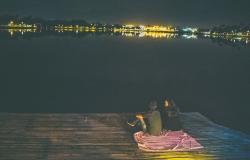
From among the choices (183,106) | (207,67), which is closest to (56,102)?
(183,106)

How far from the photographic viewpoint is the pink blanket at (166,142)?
475 inches

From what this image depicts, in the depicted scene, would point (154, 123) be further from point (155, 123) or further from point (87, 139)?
point (87, 139)

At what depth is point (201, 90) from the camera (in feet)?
124

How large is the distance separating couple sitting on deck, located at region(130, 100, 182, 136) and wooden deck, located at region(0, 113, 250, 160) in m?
0.67

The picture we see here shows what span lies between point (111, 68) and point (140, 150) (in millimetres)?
40320

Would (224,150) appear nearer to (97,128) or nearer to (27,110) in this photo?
(97,128)

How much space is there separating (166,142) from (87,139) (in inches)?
94.9

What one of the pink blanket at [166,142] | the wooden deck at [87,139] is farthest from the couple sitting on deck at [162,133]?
the wooden deck at [87,139]

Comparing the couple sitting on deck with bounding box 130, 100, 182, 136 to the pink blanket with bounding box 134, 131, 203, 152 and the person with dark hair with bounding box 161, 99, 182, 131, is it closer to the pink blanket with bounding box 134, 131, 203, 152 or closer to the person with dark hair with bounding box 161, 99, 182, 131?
the person with dark hair with bounding box 161, 99, 182, 131

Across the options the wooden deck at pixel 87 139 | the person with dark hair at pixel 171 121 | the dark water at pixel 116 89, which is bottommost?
the dark water at pixel 116 89

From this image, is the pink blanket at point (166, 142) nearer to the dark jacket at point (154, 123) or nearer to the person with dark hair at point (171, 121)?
the dark jacket at point (154, 123)

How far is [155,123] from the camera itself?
506 inches

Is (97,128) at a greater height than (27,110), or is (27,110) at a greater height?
(97,128)

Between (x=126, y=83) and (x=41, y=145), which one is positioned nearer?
(x=41, y=145)
